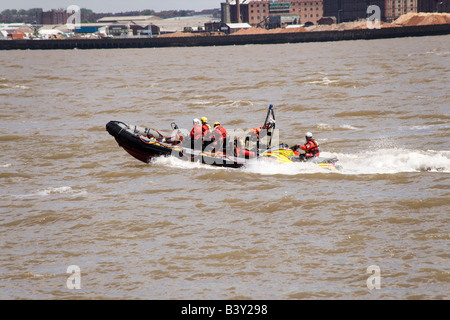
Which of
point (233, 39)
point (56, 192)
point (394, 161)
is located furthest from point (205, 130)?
point (233, 39)

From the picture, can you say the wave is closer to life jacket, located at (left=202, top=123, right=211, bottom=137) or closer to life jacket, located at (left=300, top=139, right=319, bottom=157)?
life jacket, located at (left=202, top=123, right=211, bottom=137)

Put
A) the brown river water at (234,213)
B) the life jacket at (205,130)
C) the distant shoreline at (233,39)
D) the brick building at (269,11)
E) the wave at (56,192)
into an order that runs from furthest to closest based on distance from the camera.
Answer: the brick building at (269,11)
the distant shoreline at (233,39)
the life jacket at (205,130)
the wave at (56,192)
the brown river water at (234,213)

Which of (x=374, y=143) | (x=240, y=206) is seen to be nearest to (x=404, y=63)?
(x=374, y=143)

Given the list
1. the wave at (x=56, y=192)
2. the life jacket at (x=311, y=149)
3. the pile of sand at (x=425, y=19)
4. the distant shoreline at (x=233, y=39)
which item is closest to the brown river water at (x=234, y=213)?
the wave at (x=56, y=192)

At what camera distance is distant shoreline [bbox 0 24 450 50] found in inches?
3674

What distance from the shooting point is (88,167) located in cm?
1767

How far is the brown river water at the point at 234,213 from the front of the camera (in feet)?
31.1

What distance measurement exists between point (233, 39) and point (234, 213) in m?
91.8

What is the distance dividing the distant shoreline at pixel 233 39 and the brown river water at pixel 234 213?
69811mm

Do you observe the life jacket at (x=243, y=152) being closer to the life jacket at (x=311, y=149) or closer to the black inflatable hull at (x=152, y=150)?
the black inflatable hull at (x=152, y=150)

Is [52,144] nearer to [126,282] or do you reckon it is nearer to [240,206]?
[240,206]

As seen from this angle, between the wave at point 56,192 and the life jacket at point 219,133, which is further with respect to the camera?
the life jacket at point 219,133

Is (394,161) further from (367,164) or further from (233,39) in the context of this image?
(233,39)

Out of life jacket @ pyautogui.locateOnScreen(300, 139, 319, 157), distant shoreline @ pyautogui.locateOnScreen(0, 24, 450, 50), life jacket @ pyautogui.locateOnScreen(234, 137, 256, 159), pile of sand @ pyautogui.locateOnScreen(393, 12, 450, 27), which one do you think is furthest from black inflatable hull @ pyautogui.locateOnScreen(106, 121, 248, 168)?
pile of sand @ pyautogui.locateOnScreen(393, 12, 450, 27)
